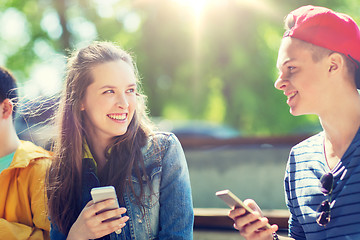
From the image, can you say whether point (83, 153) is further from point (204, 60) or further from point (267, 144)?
point (204, 60)

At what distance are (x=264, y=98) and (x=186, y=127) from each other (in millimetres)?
3767

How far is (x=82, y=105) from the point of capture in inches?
113

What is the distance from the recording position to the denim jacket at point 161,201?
2.63 meters

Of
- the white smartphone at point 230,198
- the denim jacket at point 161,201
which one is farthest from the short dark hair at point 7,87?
the white smartphone at point 230,198

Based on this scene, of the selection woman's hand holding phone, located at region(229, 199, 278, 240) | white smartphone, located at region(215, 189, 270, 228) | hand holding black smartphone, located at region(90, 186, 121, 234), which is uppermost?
hand holding black smartphone, located at region(90, 186, 121, 234)

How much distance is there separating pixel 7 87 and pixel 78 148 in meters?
0.83

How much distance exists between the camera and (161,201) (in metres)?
2.73

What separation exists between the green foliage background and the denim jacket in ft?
40.6

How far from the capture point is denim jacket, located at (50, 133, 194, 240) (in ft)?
8.64

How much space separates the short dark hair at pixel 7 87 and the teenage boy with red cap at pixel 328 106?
193cm

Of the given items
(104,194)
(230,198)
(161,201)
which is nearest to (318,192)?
(230,198)

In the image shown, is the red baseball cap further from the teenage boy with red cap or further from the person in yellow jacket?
the person in yellow jacket

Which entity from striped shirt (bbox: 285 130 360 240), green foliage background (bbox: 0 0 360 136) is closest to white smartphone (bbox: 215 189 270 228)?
striped shirt (bbox: 285 130 360 240)

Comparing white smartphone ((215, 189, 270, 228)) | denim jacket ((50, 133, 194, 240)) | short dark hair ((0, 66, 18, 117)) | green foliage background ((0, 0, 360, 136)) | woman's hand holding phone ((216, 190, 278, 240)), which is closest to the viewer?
white smartphone ((215, 189, 270, 228))
